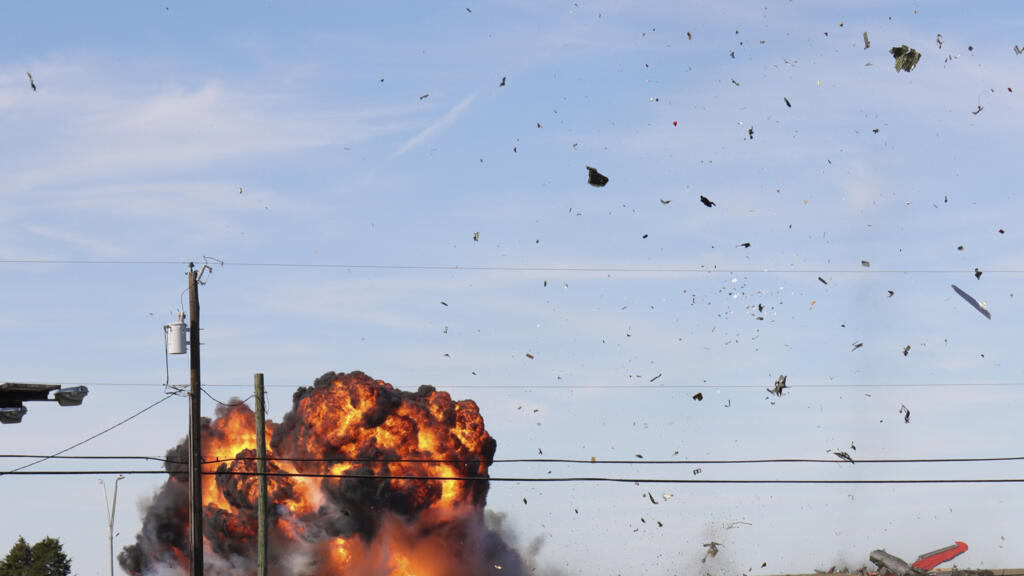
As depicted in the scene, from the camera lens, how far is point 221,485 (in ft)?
150

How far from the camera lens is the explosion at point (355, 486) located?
142 feet

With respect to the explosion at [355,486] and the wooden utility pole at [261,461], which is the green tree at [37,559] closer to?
the explosion at [355,486]

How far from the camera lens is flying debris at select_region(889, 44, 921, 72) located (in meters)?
32.0

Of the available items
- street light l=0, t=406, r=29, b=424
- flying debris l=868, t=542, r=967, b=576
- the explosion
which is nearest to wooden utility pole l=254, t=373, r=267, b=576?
the explosion

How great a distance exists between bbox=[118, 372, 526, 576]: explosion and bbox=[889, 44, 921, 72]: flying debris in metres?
19.0

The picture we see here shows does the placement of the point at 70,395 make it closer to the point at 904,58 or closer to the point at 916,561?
the point at 904,58

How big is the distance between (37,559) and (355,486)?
121ft

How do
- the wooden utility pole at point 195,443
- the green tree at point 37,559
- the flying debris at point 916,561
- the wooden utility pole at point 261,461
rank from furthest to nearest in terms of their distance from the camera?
the green tree at point 37,559 < the flying debris at point 916,561 < the wooden utility pole at point 261,461 < the wooden utility pole at point 195,443

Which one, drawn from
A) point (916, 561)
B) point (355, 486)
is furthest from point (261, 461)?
point (916, 561)

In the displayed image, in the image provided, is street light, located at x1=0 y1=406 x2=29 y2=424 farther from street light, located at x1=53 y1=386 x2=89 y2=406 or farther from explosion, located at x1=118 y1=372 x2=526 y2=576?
explosion, located at x1=118 y1=372 x2=526 y2=576

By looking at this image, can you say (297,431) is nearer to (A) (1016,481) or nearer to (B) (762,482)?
(B) (762,482)

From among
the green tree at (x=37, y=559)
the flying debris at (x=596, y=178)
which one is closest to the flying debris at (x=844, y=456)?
the flying debris at (x=596, y=178)

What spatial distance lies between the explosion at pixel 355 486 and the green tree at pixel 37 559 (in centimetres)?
2847

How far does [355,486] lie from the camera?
4431cm
